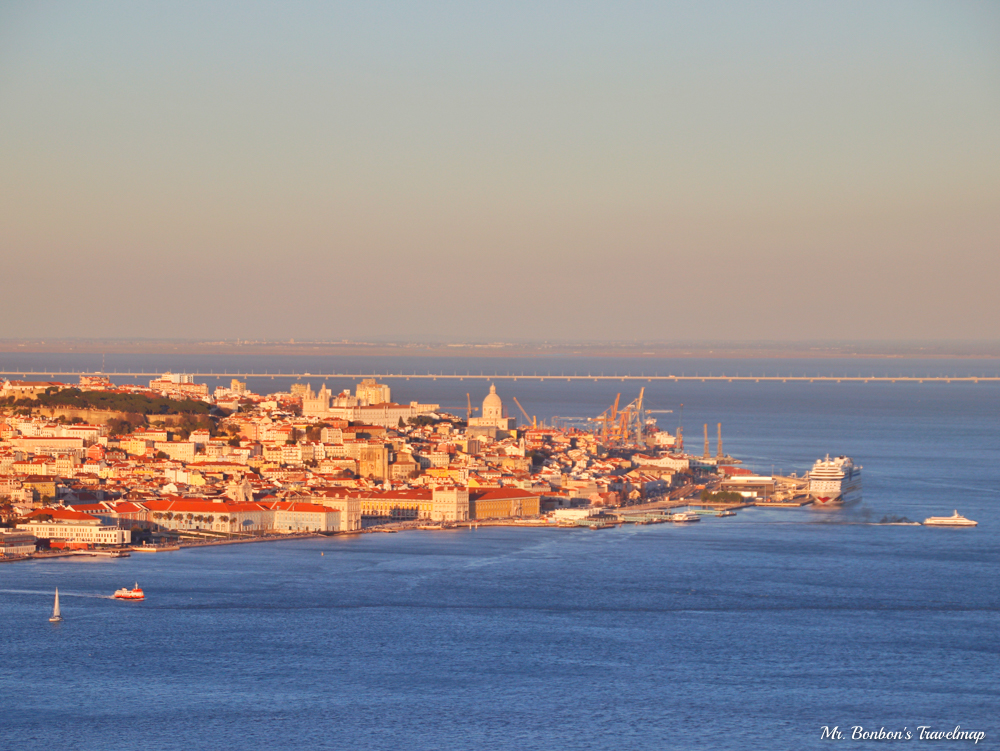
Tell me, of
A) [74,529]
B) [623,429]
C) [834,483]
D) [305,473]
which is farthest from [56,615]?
[623,429]

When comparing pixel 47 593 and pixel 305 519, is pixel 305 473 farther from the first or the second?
pixel 47 593

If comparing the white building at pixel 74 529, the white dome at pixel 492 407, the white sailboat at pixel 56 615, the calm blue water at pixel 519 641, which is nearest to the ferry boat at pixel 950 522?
the calm blue water at pixel 519 641

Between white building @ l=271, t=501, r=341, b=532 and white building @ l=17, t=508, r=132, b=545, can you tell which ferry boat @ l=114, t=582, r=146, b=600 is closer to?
white building @ l=17, t=508, r=132, b=545

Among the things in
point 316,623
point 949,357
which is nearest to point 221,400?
point 316,623

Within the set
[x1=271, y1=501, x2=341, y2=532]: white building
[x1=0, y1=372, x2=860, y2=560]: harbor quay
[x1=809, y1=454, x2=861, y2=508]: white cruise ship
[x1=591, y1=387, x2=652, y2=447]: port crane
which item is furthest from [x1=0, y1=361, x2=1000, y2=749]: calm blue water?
[x1=591, y1=387, x2=652, y2=447]: port crane

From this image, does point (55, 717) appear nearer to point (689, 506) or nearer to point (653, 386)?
point (689, 506)
